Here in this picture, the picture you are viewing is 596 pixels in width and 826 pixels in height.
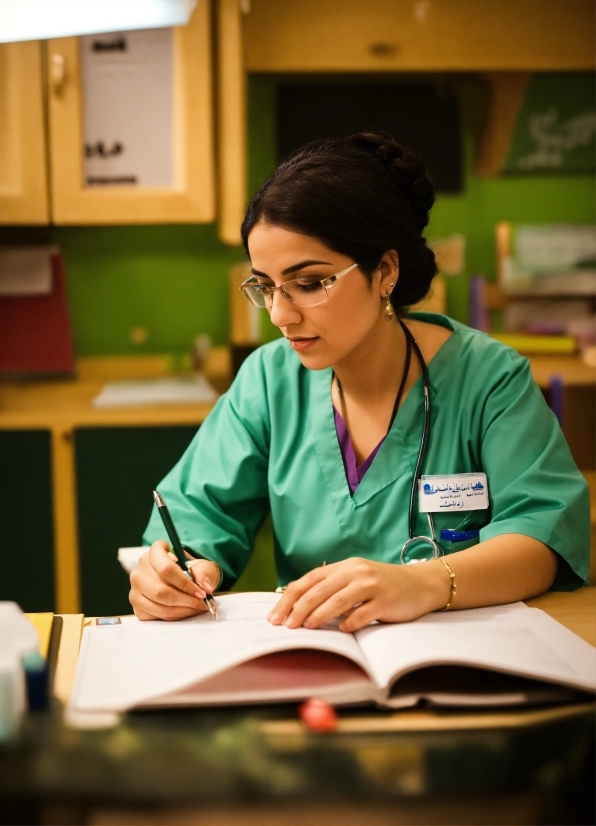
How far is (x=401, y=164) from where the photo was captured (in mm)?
1289

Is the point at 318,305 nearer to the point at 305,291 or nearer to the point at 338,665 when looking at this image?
the point at 305,291

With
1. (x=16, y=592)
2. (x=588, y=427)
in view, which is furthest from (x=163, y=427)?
(x=588, y=427)

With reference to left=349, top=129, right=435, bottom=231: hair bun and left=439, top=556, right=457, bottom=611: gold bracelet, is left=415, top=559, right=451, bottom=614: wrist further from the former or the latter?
left=349, top=129, right=435, bottom=231: hair bun

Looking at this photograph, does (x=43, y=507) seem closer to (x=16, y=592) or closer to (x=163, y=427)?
(x=16, y=592)

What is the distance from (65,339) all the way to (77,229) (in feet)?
1.13

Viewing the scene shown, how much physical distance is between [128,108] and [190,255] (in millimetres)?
530

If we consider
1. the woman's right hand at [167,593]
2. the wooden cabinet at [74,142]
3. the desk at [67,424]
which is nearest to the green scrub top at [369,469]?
the woman's right hand at [167,593]

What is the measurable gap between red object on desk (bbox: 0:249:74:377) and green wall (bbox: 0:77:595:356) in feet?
0.29

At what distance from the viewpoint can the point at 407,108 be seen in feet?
8.80

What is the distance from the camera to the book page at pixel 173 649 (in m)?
0.79

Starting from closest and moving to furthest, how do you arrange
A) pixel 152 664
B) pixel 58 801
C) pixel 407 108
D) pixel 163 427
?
pixel 58 801 < pixel 152 664 < pixel 163 427 < pixel 407 108

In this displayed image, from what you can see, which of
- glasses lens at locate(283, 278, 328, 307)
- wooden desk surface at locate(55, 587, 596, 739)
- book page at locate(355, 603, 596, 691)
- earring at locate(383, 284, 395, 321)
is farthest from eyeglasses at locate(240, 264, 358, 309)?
wooden desk surface at locate(55, 587, 596, 739)

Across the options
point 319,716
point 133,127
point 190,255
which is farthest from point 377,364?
point 190,255

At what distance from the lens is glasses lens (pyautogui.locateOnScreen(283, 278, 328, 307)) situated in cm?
122
